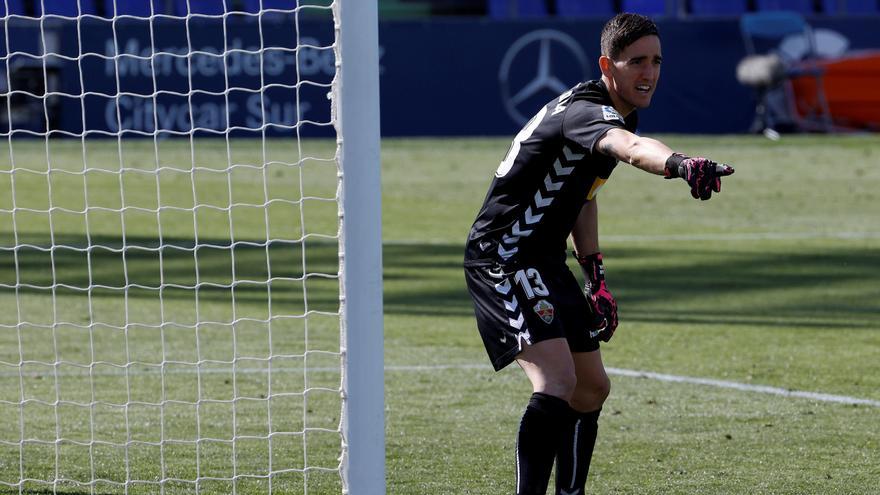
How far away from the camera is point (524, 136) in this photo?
15.8 feet

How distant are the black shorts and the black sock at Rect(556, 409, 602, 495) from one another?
29 centimetres

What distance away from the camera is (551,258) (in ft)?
16.1

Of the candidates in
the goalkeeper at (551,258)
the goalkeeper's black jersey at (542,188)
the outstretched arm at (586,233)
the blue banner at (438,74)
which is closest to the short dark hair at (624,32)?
the goalkeeper at (551,258)

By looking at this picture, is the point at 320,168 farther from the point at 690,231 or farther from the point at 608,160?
the point at 608,160

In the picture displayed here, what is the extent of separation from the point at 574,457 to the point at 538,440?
34cm

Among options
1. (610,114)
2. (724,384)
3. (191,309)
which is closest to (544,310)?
(610,114)

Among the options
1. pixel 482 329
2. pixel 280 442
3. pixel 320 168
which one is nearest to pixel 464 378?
pixel 280 442

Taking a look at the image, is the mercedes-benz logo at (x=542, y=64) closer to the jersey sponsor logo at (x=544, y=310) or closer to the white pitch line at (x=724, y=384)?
the white pitch line at (x=724, y=384)

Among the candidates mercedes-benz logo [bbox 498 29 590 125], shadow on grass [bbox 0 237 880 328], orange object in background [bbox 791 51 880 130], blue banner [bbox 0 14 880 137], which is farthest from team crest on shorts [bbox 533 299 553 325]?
orange object in background [bbox 791 51 880 130]

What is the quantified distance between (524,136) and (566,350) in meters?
0.72

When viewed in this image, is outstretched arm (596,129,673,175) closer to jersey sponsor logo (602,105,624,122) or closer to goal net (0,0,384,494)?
jersey sponsor logo (602,105,624,122)

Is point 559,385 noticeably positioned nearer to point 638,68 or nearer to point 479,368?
point 638,68

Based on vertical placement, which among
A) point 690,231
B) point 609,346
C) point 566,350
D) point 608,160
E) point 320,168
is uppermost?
point 608,160

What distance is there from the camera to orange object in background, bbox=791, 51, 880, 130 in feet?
86.1
